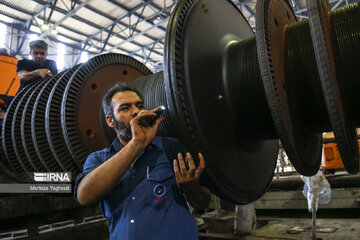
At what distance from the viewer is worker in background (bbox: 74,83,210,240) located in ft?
3.22

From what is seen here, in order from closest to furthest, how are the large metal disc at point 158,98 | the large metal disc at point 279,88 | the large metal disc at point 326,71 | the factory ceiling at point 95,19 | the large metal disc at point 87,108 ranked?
1. the large metal disc at point 326,71
2. the large metal disc at point 279,88
3. the large metal disc at point 158,98
4. the large metal disc at point 87,108
5. the factory ceiling at point 95,19

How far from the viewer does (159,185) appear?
114cm

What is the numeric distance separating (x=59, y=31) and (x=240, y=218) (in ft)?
30.8

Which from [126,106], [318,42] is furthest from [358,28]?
[126,106]

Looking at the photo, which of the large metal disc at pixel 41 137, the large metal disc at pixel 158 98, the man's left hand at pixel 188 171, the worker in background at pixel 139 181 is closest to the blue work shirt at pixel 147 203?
the worker in background at pixel 139 181

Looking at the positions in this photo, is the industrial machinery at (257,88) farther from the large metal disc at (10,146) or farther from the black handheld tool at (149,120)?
the large metal disc at (10,146)

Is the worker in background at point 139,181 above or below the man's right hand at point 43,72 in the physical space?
below

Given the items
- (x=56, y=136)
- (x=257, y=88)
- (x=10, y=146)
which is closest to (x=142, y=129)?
(x=257, y=88)

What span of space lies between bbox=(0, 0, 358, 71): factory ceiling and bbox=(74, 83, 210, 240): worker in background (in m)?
7.85

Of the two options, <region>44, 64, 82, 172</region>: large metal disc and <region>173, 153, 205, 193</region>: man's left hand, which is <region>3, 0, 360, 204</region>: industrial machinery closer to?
<region>173, 153, 205, 193</region>: man's left hand

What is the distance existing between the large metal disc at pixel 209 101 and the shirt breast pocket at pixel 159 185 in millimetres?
162

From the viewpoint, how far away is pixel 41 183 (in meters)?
1.98

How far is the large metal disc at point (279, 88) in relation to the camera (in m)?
0.93

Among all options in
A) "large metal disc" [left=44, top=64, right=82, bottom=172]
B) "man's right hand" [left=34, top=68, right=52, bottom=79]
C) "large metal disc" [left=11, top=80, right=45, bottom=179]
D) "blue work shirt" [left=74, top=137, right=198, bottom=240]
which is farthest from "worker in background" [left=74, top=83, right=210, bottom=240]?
"man's right hand" [left=34, top=68, right=52, bottom=79]
